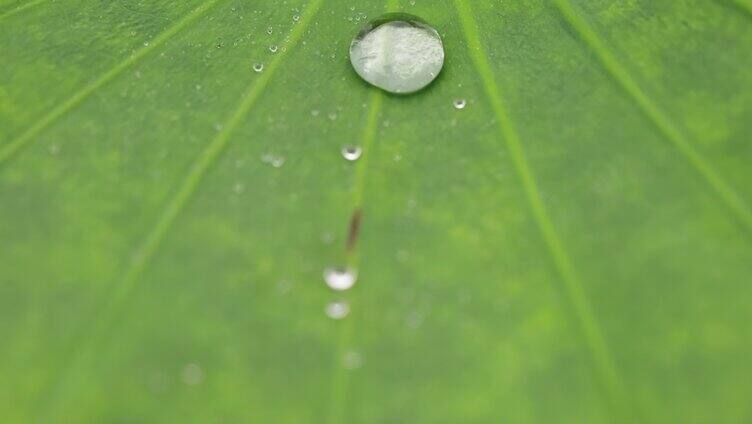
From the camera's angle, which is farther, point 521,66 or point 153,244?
point 521,66

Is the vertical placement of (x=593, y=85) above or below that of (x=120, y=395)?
above

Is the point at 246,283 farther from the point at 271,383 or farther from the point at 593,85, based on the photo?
the point at 593,85

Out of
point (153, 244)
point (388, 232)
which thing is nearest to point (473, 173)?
point (388, 232)

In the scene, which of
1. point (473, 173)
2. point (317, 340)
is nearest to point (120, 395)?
point (317, 340)

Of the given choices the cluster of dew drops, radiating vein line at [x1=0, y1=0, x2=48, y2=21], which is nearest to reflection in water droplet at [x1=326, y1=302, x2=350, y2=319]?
the cluster of dew drops

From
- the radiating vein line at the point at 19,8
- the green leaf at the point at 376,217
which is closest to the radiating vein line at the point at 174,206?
the green leaf at the point at 376,217

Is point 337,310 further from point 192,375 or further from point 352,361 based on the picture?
point 192,375
